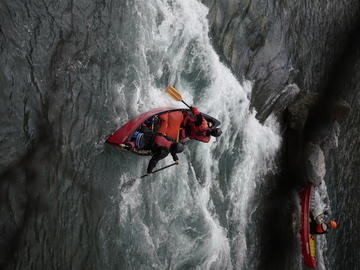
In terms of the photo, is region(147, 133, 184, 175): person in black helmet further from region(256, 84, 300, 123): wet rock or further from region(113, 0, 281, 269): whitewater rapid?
region(256, 84, 300, 123): wet rock

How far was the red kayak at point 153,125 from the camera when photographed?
641cm

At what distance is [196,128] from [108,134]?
1714 millimetres

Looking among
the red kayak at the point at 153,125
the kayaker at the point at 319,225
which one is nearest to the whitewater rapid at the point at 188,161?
the red kayak at the point at 153,125

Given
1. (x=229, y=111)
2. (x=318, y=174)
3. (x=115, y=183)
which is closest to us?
(x=115, y=183)

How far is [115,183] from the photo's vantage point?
6551mm

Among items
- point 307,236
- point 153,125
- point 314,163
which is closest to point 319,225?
point 307,236

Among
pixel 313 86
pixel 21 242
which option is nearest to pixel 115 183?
pixel 21 242

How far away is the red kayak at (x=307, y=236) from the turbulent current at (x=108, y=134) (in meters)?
2.17

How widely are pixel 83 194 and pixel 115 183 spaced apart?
61 cm

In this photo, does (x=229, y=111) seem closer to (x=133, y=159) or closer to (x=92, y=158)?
(x=133, y=159)

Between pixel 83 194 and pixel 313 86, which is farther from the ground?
pixel 313 86

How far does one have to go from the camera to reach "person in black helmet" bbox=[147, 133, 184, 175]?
6.68 m

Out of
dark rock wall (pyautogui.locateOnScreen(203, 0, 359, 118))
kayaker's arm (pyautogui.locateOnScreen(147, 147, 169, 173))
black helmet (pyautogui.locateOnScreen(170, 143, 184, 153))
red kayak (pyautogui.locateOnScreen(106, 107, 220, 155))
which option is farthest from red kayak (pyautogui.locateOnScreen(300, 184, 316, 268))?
kayaker's arm (pyautogui.locateOnScreen(147, 147, 169, 173))

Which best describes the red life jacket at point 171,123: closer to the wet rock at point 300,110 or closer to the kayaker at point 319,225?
the wet rock at point 300,110
